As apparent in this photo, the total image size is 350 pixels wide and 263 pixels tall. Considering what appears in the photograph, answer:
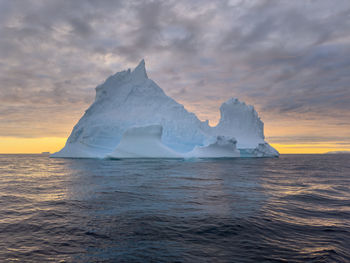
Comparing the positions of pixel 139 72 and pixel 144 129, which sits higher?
pixel 139 72

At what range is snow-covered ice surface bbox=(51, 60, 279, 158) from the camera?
30.8 metres

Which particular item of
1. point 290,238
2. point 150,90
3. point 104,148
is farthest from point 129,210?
point 150,90

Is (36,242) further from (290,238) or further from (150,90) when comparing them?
(150,90)

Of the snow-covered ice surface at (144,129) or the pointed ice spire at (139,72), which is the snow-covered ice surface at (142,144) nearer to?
the snow-covered ice surface at (144,129)

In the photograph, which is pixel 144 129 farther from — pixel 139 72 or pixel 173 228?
pixel 173 228

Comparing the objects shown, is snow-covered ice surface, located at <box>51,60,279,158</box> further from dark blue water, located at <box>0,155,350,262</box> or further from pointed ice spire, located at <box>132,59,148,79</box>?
dark blue water, located at <box>0,155,350,262</box>

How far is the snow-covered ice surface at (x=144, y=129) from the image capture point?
30812 mm

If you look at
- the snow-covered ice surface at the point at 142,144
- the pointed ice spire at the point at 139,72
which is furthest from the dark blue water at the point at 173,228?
the pointed ice spire at the point at 139,72

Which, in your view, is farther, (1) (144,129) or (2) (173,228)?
(1) (144,129)

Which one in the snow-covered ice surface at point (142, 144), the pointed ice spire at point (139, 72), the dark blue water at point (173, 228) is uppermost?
the pointed ice spire at point (139, 72)

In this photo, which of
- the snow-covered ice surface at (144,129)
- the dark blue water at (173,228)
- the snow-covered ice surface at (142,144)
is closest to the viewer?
the dark blue water at (173,228)

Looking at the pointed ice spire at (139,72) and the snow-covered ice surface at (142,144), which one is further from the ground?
the pointed ice spire at (139,72)

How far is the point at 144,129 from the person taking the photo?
97.7ft

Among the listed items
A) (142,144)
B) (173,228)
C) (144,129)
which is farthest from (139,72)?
(173,228)
